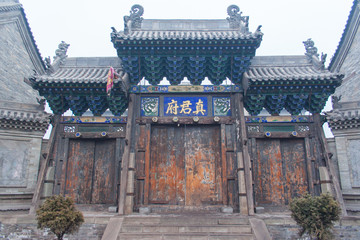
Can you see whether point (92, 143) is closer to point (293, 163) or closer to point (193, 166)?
point (193, 166)

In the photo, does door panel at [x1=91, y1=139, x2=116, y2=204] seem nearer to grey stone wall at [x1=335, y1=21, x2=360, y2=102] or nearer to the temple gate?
the temple gate

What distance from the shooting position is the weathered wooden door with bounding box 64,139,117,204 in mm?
10555

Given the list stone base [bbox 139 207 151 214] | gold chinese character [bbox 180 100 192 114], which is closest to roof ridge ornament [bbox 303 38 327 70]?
gold chinese character [bbox 180 100 192 114]

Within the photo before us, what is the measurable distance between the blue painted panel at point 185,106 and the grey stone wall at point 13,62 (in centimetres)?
1056

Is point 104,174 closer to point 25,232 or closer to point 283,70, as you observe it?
point 25,232

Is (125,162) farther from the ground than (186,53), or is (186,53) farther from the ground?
(186,53)

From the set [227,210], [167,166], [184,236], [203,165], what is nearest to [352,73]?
[203,165]

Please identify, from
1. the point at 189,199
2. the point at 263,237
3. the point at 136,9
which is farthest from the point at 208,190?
the point at 136,9

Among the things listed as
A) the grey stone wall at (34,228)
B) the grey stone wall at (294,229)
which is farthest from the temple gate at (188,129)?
the grey stone wall at (294,229)

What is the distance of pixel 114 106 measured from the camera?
10969 mm

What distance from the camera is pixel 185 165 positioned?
10422mm

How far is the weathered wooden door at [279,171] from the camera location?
10.5 meters

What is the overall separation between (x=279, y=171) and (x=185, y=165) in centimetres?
335

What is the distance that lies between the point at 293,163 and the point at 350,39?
10973 mm
